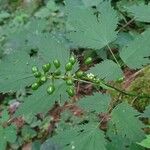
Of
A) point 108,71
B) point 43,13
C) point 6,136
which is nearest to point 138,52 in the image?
point 108,71

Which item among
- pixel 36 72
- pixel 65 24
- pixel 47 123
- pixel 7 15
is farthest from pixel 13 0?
pixel 36 72

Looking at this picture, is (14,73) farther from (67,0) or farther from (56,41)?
(67,0)

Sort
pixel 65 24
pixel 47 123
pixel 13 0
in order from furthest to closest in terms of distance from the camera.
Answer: pixel 13 0 < pixel 65 24 < pixel 47 123

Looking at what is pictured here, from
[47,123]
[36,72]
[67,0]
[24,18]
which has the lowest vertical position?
[47,123]

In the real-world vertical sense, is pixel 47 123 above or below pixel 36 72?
below

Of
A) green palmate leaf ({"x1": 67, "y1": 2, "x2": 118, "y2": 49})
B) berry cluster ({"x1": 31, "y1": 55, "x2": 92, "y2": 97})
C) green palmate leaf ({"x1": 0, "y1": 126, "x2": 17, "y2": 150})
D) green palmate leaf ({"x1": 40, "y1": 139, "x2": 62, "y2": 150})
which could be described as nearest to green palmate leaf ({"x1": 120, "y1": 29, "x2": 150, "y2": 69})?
green palmate leaf ({"x1": 67, "y1": 2, "x2": 118, "y2": 49})
